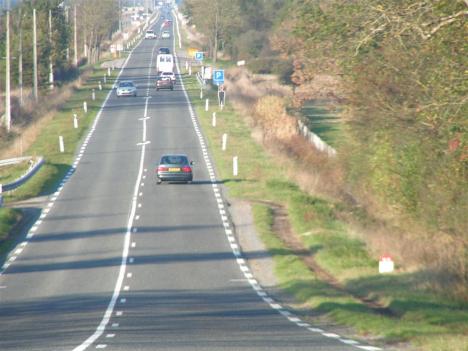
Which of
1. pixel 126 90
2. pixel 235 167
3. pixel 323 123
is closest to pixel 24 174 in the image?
pixel 235 167

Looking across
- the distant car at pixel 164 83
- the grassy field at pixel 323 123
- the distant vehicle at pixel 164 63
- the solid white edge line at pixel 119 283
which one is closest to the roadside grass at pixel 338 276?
the solid white edge line at pixel 119 283

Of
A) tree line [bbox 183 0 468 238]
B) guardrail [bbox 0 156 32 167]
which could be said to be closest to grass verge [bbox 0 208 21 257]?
guardrail [bbox 0 156 32 167]

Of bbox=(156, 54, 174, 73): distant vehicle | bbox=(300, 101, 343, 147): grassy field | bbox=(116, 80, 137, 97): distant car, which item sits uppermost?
bbox=(156, 54, 174, 73): distant vehicle

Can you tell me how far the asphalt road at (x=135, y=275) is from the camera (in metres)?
17.2

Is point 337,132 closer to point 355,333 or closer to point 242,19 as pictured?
point 355,333

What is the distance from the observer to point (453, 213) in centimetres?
2584

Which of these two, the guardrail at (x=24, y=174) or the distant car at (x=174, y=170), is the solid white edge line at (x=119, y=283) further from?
the guardrail at (x=24, y=174)

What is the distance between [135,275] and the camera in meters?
27.7

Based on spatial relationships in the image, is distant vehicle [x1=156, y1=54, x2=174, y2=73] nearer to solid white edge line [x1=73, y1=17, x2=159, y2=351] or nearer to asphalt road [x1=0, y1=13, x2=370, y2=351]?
asphalt road [x1=0, y1=13, x2=370, y2=351]

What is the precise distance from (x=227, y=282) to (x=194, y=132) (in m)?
34.8

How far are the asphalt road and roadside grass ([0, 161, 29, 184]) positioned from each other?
236cm

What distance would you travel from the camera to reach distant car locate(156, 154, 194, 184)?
4400 centimetres

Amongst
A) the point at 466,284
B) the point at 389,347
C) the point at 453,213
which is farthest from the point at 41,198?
the point at 389,347

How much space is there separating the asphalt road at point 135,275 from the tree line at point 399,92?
4.98 metres
